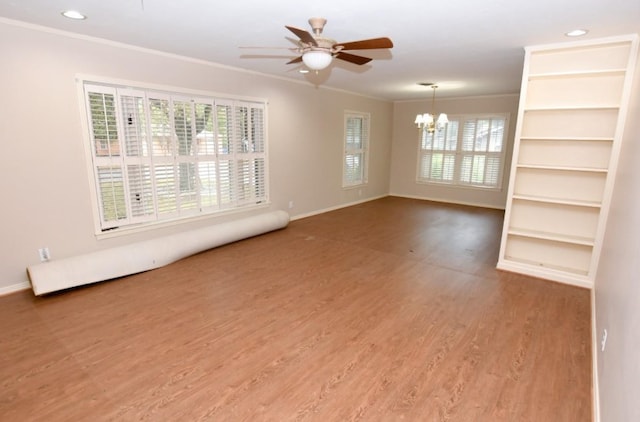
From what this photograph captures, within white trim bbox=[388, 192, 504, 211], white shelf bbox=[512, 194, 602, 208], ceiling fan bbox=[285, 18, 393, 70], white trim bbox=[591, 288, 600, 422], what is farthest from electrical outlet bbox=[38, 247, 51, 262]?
white trim bbox=[388, 192, 504, 211]

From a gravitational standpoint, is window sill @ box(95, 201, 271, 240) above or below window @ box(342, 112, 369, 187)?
below

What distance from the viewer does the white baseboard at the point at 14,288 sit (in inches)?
125

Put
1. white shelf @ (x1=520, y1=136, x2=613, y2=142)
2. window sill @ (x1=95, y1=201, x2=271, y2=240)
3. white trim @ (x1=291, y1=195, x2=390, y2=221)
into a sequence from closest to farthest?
white shelf @ (x1=520, y1=136, x2=613, y2=142)
window sill @ (x1=95, y1=201, x2=271, y2=240)
white trim @ (x1=291, y1=195, x2=390, y2=221)

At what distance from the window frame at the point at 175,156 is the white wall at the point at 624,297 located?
4.39 meters

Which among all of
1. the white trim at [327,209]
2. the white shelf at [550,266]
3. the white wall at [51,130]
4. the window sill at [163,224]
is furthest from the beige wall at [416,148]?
the white wall at [51,130]

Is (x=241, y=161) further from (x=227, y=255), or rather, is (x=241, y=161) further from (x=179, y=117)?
(x=227, y=255)

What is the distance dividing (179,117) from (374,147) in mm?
5115

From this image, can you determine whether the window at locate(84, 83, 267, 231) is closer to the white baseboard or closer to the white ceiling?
the white ceiling

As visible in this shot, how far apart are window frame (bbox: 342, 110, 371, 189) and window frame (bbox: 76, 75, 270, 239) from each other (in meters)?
2.35

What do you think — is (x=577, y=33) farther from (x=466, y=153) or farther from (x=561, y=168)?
(x=466, y=153)

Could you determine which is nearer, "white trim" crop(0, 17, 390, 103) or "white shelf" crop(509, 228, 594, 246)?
"white trim" crop(0, 17, 390, 103)

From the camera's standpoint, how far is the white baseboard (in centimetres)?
319

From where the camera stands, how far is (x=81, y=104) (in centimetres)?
345

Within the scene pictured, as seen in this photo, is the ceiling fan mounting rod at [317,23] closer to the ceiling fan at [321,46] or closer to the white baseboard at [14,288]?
the ceiling fan at [321,46]
